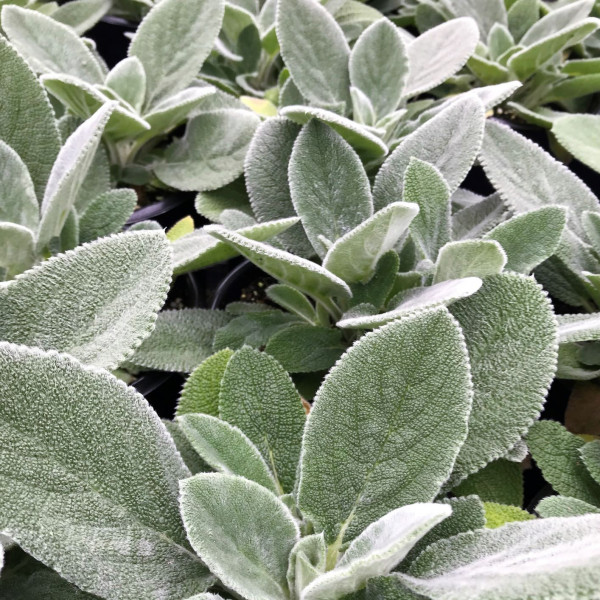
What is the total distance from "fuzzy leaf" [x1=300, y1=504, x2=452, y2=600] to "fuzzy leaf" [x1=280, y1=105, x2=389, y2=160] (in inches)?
15.9

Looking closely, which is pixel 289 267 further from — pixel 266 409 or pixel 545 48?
pixel 545 48

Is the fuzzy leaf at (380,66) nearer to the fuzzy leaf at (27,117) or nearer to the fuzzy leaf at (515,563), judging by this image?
the fuzzy leaf at (27,117)

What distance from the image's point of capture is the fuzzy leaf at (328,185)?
67 centimetres

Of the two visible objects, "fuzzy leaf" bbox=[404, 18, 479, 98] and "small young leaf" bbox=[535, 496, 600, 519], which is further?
"fuzzy leaf" bbox=[404, 18, 479, 98]

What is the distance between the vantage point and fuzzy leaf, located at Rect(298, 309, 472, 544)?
17.2 inches

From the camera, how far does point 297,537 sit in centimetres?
45

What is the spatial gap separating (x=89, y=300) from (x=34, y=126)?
0.31 m

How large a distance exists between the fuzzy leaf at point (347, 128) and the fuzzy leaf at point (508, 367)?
0.25 metres

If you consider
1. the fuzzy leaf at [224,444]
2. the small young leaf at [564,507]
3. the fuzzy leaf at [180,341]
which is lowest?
the fuzzy leaf at [180,341]

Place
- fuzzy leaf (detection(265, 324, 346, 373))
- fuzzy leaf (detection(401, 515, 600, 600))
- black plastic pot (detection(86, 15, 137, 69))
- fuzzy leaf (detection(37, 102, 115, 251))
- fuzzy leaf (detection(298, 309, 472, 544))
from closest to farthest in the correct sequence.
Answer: fuzzy leaf (detection(401, 515, 600, 600)) < fuzzy leaf (detection(298, 309, 472, 544)) < fuzzy leaf (detection(37, 102, 115, 251)) < fuzzy leaf (detection(265, 324, 346, 373)) < black plastic pot (detection(86, 15, 137, 69))

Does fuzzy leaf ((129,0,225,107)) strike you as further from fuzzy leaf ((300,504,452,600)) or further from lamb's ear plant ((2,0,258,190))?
fuzzy leaf ((300,504,452,600))

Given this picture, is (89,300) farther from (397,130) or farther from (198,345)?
(397,130)

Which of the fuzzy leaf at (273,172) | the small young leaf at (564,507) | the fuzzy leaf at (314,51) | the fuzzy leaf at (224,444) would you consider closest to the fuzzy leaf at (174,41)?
the fuzzy leaf at (314,51)

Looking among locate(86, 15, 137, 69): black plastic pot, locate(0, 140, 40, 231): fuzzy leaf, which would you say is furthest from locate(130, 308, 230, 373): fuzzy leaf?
locate(86, 15, 137, 69): black plastic pot
